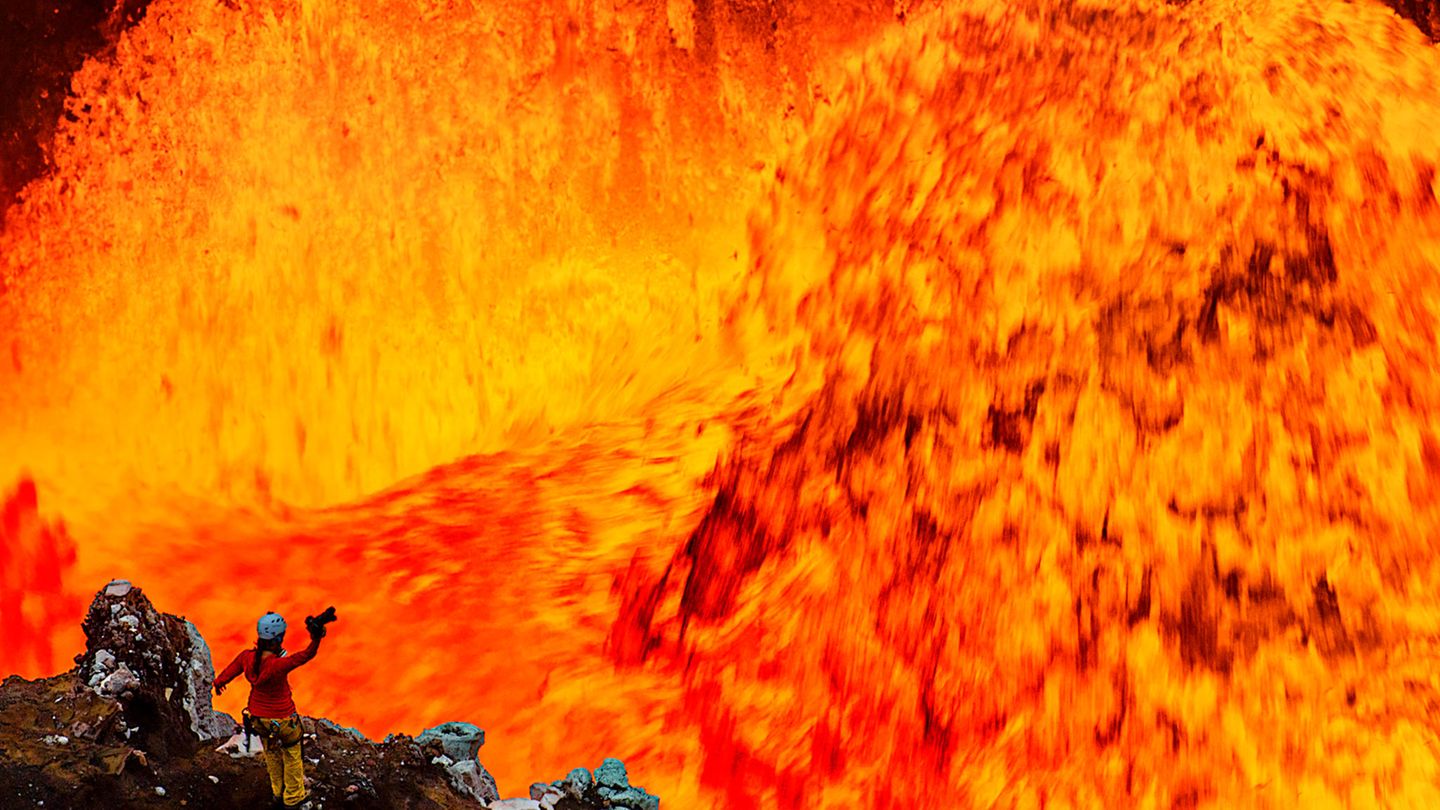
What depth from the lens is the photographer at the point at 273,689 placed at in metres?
3.71

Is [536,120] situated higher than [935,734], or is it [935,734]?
[536,120]

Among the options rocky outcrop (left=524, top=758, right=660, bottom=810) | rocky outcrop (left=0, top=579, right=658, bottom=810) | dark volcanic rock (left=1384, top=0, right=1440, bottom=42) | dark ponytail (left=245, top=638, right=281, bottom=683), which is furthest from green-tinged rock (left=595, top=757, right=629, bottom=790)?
dark volcanic rock (left=1384, top=0, right=1440, bottom=42)

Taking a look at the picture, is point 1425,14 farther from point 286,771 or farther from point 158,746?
point 158,746

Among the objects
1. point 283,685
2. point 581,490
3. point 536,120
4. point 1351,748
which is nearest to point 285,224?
point 536,120

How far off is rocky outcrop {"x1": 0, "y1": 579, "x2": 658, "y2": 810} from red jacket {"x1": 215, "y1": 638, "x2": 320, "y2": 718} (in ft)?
1.75

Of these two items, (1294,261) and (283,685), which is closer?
(283,685)

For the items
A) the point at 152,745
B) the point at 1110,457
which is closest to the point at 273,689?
the point at 152,745

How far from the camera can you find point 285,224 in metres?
7.89

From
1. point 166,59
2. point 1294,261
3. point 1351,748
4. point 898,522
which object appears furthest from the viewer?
point 166,59

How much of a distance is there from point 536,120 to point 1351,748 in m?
5.58

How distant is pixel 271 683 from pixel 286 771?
38 centimetres

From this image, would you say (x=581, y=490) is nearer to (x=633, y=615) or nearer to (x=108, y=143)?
(x=633, y=615)

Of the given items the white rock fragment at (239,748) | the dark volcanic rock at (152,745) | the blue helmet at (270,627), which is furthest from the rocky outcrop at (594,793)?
the blue helmet at (270,627)

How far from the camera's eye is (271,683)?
3.74 meters
